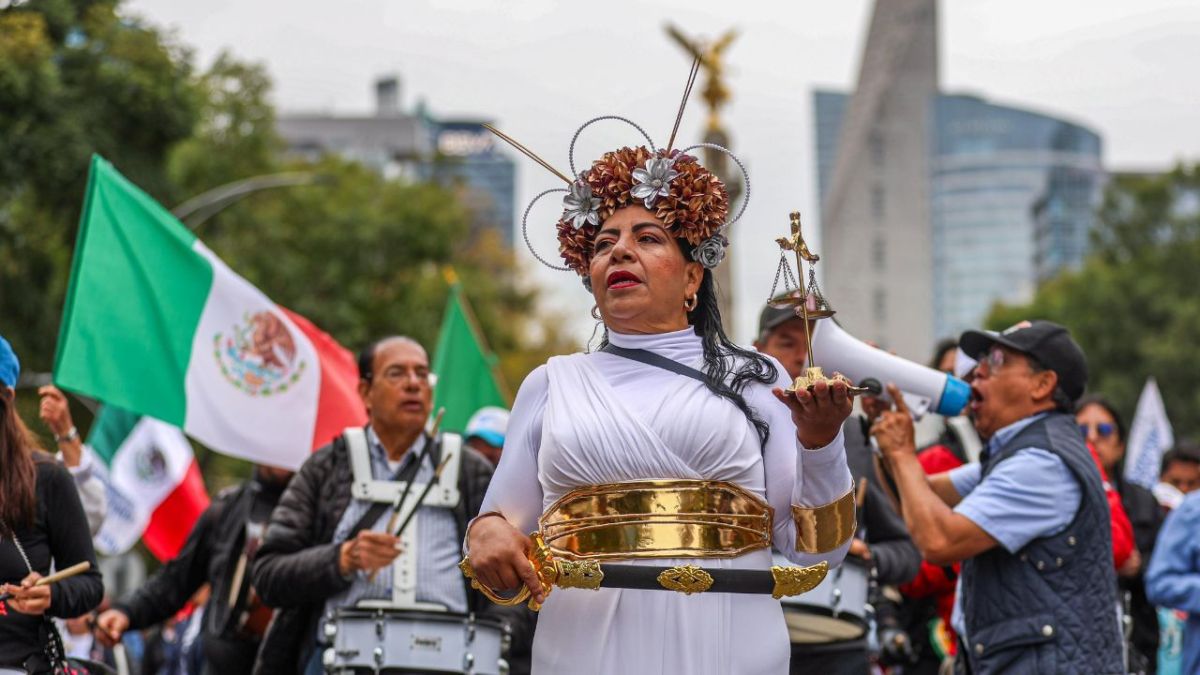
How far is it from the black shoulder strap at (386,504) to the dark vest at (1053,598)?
2.41 meters

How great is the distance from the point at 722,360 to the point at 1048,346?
105 inches

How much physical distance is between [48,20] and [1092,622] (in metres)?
21.8

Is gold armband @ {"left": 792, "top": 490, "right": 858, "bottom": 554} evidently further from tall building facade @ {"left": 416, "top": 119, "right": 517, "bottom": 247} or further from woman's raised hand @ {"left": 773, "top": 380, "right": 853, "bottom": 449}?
tall building facade @ {"left": 416, "top": 119, "right": 517, "bottom": 247}

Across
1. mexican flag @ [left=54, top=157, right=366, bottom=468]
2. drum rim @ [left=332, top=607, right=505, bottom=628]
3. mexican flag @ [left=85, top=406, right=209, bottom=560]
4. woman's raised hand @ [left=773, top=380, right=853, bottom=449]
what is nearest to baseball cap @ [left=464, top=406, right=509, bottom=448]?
mexican flag @ [left=54, top=157, right=366, bottom=468]

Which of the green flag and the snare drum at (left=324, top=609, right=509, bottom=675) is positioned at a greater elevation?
the green flag

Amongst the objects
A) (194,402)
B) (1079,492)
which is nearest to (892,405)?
(1079,492)

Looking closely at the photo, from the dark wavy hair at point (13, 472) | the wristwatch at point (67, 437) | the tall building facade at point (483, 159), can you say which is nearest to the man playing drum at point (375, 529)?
the wristwatch at point (67, 437)

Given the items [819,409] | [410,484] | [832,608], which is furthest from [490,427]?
[819,409]

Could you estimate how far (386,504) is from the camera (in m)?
8.19

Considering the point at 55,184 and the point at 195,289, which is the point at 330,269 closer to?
the point at 55,184

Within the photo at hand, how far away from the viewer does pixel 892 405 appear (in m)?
7.18

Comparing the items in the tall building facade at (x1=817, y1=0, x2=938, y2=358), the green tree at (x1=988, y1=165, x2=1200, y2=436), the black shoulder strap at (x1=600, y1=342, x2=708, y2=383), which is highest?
the tall building facade at (x1=817, y1=0, x2=938, y2=358)

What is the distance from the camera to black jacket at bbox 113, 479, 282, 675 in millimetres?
9430

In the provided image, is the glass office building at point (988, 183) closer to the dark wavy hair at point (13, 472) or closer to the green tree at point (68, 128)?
the green tree at point (68, 128)
